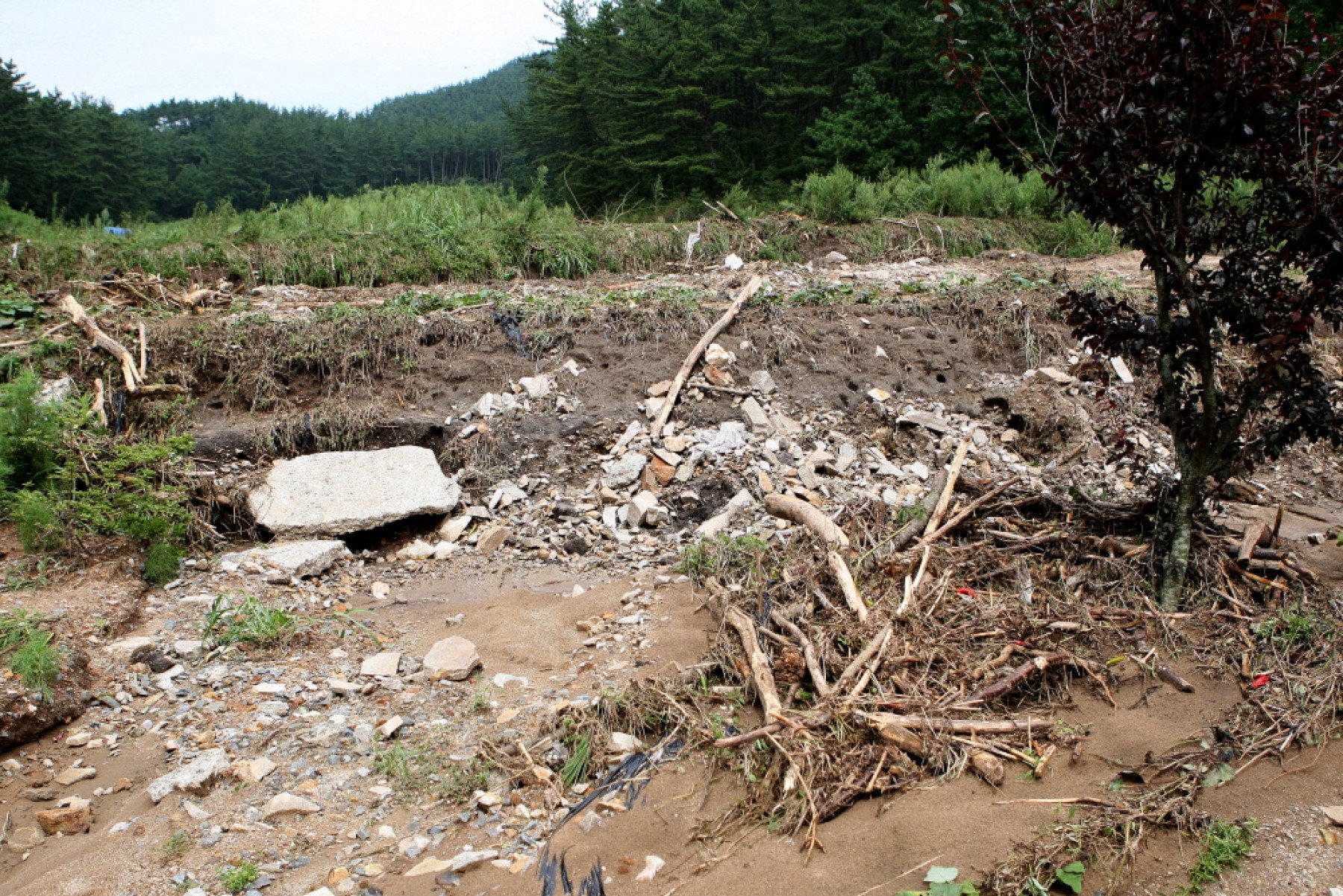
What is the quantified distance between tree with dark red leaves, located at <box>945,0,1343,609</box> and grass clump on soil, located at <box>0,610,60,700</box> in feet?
15.8

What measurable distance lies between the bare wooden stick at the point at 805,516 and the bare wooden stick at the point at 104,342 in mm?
4972

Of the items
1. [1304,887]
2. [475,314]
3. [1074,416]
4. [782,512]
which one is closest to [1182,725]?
[1304,887]

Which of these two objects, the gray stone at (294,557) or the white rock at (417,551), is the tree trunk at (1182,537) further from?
the gray stone at (294,557)

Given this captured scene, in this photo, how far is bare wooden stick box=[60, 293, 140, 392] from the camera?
659 cm

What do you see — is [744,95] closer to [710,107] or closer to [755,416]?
[710,107]

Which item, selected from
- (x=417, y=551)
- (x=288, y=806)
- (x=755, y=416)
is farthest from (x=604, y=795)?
(x=755, y=416)

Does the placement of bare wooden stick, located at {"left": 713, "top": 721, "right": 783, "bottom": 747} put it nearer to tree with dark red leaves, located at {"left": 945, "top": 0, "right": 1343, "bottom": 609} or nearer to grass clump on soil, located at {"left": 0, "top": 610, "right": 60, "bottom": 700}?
tree with dark red leaves, located at {"left": 945, "top": 0, "right": 1343, "bottom": 609}

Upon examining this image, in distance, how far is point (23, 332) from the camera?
23.2 ft

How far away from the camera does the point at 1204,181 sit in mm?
3686

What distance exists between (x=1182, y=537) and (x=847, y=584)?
1.53 m

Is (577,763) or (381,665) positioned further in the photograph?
(381,665)

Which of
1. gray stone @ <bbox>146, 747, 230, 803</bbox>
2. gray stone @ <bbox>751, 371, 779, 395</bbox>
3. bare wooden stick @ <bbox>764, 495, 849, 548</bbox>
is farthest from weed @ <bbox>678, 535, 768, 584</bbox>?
gray stone @ <bbox>146, 747, 230, 803</bbox>

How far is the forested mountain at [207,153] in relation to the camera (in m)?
21.8

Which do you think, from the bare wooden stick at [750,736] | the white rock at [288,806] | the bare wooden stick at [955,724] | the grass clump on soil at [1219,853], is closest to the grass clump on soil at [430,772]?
the white rock at [288,806]
